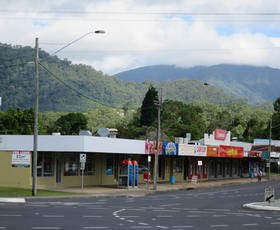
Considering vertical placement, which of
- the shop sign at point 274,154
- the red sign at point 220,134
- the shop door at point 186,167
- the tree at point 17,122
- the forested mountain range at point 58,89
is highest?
the forested mountain range at point 58,89

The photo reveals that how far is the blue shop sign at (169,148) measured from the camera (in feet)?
170

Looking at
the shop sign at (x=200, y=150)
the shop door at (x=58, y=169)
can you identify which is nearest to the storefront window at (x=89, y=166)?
the shop door at (x=58, y=169)

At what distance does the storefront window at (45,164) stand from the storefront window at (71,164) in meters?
1.58

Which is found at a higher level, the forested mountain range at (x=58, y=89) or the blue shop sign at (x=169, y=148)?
the forested mountain range at (x=58, y=89)

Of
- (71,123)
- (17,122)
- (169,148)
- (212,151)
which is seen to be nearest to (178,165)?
(212,151)

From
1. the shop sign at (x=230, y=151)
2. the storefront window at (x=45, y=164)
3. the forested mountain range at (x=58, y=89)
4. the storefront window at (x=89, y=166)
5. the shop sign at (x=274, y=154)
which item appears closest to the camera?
the storefront window at (x=45, y=164)

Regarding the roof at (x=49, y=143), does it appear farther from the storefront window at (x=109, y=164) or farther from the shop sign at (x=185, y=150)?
the shop sign at (x=185, y=150)

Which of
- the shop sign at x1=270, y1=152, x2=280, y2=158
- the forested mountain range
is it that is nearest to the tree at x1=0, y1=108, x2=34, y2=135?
the forested mountain range

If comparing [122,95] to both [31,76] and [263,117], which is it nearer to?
[31,76]

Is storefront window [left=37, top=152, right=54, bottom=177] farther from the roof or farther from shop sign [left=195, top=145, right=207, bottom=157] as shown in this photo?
shop sign [left=195, top=145, right=207, bottom=157]

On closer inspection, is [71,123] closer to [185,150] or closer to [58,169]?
[185,150]

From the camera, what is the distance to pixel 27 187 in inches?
1551

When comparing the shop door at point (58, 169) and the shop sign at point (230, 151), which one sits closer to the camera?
the shop door at point (58, 169)

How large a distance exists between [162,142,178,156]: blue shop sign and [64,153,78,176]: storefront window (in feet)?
34.4
